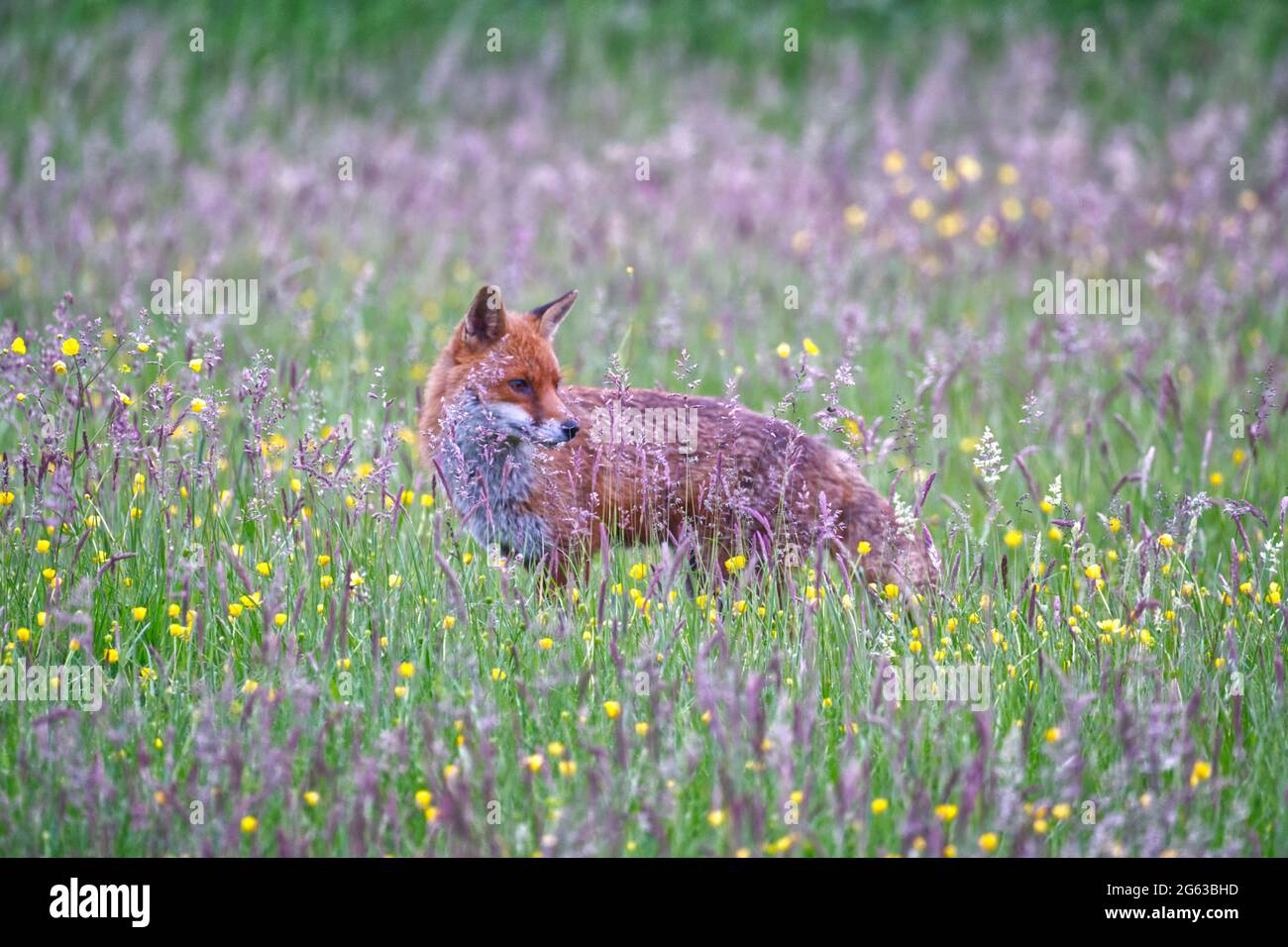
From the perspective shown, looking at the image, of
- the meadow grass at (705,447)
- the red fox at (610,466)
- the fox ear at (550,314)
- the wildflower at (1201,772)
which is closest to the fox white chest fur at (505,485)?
the red fox at (610,466)

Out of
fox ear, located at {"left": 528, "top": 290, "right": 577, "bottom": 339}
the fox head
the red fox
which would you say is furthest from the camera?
fox ear, located at {"left": 528, "top": 290, "right": 577, "bottom": 339}

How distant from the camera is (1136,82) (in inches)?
622

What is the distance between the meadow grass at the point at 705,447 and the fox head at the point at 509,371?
0.55 meters

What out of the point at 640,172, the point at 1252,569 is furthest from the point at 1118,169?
the point at 1252,569

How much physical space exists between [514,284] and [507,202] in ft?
10.5

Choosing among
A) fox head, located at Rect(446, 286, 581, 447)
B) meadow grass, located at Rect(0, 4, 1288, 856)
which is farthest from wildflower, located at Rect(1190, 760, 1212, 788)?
fox head, located at Rect(446, 286, 581, 447)

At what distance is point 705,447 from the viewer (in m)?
6.61

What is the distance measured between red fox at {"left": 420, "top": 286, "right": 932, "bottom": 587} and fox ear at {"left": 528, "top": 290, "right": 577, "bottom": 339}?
187 millimetres

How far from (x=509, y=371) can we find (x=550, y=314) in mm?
697

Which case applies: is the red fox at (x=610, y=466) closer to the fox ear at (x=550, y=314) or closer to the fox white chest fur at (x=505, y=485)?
the fox white chest fur at (x=505, y=485)

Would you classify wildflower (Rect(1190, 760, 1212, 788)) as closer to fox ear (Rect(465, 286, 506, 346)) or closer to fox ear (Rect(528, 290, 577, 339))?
fox ear (Rect(465, 286, 506, 346))

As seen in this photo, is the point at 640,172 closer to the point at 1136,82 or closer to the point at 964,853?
the point at 1136,82

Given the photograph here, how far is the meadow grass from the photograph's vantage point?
13.7 ft

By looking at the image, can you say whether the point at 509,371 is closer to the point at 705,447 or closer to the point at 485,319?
the point at 485,319
